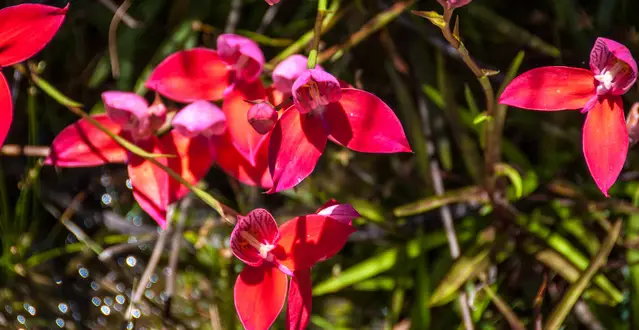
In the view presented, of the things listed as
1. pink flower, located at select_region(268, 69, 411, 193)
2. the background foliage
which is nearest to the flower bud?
pink flower, located at select_region(268, 69, 411, 193)

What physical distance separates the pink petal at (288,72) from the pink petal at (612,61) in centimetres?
24

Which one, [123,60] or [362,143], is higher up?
[362,143]

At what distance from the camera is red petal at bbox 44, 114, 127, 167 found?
2.03ft

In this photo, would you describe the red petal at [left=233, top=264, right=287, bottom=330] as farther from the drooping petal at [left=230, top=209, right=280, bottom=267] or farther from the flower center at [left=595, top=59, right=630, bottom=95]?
the flower center at [left=595, top=59, right=630, bottom=95]

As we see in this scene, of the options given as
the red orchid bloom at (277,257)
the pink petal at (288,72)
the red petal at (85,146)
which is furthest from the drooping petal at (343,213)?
the red petal at (85,146)

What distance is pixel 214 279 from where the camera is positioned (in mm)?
891

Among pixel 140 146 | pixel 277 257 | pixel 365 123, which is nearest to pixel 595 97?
pixel 365 123

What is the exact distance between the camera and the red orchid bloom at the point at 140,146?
1.97ft

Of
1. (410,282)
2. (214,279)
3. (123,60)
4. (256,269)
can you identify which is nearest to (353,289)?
(410,282)

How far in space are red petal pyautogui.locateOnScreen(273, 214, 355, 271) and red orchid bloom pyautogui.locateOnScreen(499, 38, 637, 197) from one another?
17 cm

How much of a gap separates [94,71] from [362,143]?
0.51 m

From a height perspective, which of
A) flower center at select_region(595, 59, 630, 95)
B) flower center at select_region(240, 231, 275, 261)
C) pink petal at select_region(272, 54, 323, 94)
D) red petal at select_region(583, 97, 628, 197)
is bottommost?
flower center at select_region(240, 231, 275, 261)

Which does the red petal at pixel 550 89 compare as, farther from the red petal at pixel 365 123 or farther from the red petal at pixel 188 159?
the red petal at pixel 188 159

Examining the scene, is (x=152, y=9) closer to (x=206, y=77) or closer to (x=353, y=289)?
(x=206, y=77)
